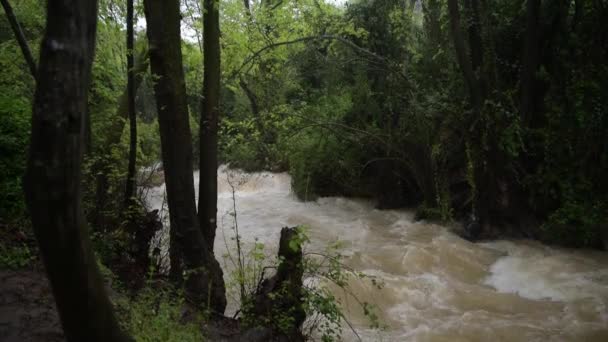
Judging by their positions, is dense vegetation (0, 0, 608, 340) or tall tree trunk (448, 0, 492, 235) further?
tall tree trunk (448, 0, 492, 235)

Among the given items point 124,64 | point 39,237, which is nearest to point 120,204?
point 124,64

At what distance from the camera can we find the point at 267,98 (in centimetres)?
1484

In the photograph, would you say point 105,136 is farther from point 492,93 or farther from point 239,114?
point 239,114

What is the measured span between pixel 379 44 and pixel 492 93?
4.18 metres

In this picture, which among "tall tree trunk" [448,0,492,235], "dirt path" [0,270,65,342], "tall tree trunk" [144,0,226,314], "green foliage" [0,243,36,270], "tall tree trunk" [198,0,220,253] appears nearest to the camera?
"dirt path" [0,270,65,342]

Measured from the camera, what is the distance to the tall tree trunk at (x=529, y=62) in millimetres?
7730

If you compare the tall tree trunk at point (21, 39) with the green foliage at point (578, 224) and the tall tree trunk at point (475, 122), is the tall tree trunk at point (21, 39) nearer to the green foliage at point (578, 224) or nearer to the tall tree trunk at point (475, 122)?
the tall tree trunk at point (475, 122)

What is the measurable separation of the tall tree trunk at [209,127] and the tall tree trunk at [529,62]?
5780 millimetres

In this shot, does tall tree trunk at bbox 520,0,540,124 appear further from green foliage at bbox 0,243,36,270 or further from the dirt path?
green foliage at bbox 0,243,36,270

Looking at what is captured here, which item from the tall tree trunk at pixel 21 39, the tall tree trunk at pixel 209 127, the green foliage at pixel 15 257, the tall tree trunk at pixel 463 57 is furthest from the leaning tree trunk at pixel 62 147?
the tall tree trunk at pixel 463 57

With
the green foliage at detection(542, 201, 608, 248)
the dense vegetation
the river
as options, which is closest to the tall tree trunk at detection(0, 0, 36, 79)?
the dense vegetation

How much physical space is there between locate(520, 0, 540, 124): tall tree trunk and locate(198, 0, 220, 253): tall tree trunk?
19.0 ft

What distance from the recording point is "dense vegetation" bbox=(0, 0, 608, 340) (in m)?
6.18

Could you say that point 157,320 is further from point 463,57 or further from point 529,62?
point 529,62
